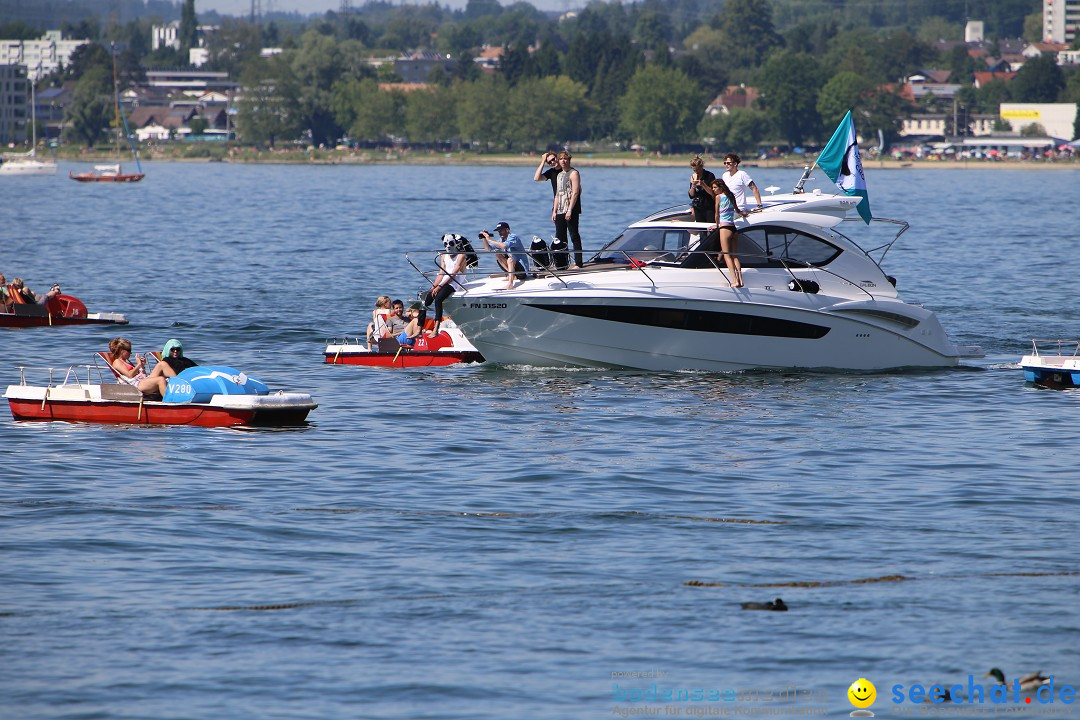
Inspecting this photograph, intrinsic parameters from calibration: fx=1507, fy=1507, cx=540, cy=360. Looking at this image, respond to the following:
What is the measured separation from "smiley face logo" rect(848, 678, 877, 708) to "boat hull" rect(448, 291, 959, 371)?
1197 centimetres

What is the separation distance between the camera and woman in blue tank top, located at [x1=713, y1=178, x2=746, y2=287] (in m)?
22.2

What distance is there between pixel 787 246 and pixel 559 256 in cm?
385

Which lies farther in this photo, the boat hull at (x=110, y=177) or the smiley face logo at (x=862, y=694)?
the boat hull at (x=110, y=177)

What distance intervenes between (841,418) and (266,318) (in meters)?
16.7

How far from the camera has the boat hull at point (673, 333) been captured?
2233 centimetres

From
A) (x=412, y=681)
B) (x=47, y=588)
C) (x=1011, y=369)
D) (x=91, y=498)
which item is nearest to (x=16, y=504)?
(x=91, y=498)

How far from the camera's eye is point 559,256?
81.1ft

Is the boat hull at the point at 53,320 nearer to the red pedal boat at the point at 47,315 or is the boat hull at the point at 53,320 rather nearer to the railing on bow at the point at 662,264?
the red pedal boat at the point at 47,315

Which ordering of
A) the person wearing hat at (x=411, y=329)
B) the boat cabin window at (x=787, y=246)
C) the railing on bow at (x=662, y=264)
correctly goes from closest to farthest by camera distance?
the railing on bow at (x=662, y=264) < the boat cabin window at (x=787, y=246) < the person wearing hat at (x=411, y=329)

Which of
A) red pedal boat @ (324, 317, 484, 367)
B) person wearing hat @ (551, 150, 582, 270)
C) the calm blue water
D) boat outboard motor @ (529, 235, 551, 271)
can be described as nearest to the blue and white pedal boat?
the calm blue water

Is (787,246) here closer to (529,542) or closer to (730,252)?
(730,252)

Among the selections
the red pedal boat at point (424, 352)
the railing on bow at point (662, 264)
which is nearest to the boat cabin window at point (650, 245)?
the railing on bow at point (662, 264)

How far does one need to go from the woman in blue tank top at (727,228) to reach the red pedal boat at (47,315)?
14928 mm

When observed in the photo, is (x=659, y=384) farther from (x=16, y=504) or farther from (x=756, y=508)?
(x=16, y=504)
